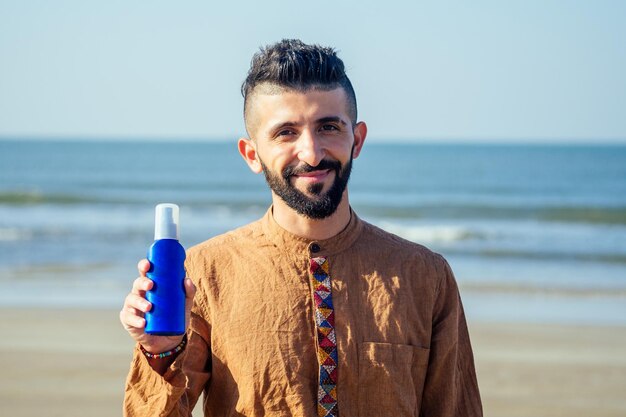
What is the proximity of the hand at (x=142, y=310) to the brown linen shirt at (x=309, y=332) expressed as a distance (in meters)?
0.09

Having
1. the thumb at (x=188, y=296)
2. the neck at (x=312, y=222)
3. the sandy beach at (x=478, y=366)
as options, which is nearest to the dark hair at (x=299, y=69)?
the neck at (x=312, y=222)

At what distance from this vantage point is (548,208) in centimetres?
2491

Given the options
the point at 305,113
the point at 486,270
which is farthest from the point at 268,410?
the point at 486,270

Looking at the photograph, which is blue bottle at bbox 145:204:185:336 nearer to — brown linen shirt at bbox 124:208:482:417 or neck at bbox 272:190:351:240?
brown linen shirt at bbox 124:208:482:417

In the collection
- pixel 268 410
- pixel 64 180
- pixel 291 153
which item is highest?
pixel 64 180

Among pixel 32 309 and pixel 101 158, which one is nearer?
pixel 32 309

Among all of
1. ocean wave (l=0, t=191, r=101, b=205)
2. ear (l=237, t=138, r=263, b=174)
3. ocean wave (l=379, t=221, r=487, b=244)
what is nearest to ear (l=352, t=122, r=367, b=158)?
ear (l=237, t=138, r=263, b=174)

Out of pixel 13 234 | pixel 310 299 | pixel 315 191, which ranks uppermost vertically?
pixel 13 234

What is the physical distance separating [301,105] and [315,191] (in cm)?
21

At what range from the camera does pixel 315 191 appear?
2.40m

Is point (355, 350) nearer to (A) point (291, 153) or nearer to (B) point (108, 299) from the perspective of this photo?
(A) point (291, 153)

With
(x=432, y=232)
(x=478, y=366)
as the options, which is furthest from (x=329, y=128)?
(x=432, y=232)

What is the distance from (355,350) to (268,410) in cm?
24

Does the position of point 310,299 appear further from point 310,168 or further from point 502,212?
point 502,212
